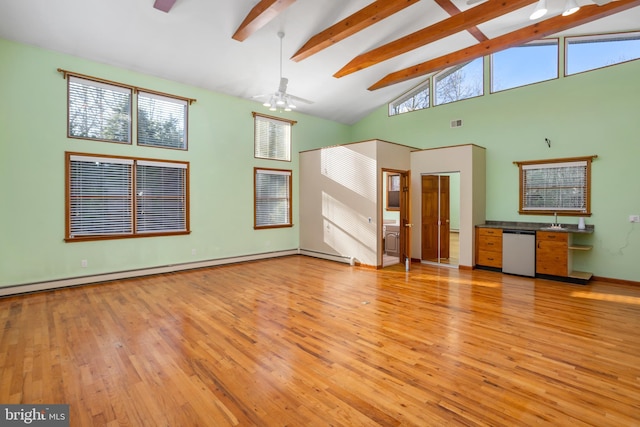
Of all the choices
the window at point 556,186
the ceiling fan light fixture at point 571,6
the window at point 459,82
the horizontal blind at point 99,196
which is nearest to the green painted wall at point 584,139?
the window at point 556,186

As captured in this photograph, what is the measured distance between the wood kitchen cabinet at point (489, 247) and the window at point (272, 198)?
4.41m

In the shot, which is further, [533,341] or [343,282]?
[343,282]

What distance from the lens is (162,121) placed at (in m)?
5.95

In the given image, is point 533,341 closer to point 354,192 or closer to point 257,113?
point 354,192

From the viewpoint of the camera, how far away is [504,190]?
21.7 feet

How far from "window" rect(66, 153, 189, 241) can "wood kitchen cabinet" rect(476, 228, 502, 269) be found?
6008 mm

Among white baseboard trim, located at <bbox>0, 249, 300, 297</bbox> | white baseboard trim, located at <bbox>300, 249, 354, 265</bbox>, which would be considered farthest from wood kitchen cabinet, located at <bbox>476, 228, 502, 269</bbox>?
white baseboard trim, located at <bbox>0, 249, 300, 297</bbox>

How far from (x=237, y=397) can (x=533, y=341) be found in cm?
289

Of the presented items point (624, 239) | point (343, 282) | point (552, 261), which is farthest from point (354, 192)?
point (624, 239)

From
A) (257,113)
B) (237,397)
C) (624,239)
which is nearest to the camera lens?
(237,397)

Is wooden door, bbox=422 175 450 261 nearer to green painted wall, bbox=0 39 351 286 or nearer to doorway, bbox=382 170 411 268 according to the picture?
doorway, bbox=382 170 411 268

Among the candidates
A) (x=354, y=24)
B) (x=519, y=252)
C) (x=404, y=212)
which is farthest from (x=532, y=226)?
(x=354, y=24)

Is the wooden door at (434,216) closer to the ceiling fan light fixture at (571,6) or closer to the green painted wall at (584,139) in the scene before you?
the green painted wall at (584,139)

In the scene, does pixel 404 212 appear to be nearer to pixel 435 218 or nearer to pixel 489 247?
pixel 435 218
